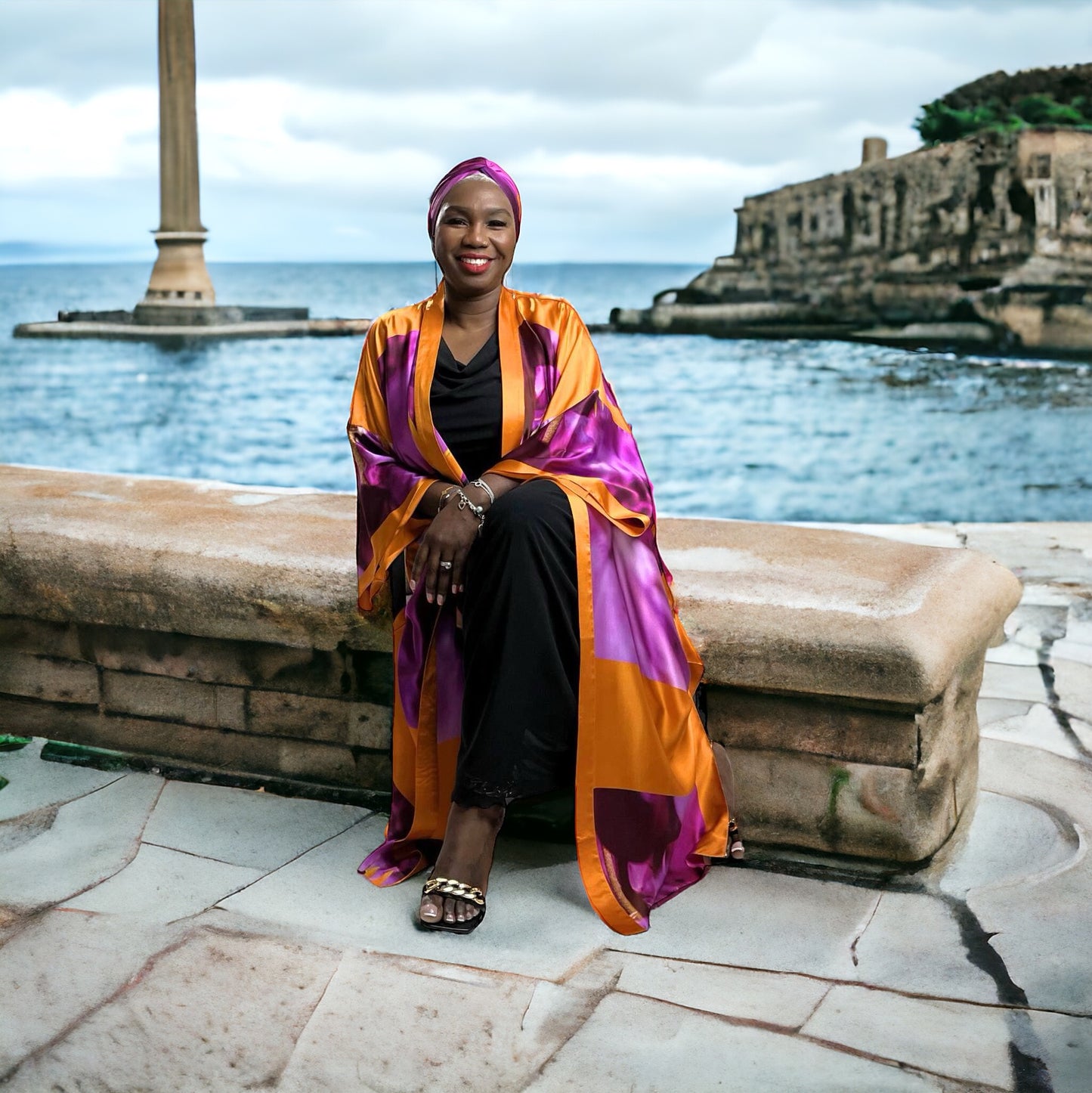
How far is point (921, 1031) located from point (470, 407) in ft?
3.93

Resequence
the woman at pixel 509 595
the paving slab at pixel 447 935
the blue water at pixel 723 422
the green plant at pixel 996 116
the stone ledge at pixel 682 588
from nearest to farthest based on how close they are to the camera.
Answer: the paving slab at pixel 447 935, the woman at pixel 509 595, the stone ledge at pixel 682 588, the blue water at pixel 723 422, the green plant at pixel 996 116

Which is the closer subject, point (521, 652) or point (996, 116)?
point (521, 652)

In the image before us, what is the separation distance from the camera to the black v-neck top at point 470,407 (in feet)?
7.18

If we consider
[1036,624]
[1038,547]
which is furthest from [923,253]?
[1036,624]

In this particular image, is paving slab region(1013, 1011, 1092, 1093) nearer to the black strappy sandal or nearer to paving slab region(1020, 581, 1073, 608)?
the black strappy sandal

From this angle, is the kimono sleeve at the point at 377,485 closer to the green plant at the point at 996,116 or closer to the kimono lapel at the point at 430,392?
the kimono lapel at the point at 430,392

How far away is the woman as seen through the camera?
1.99m

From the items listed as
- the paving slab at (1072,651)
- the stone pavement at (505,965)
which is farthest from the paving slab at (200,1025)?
the paving slab at (1072,651)

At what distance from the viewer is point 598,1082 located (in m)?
1.55

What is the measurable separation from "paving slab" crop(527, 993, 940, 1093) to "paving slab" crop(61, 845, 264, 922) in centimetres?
71

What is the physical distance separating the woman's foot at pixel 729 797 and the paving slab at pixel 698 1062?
52 centimetres

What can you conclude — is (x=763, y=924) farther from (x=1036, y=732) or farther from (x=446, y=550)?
(x=1036, y=732)

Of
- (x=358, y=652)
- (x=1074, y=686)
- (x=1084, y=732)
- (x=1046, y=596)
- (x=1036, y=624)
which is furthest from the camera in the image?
(x=1046, y=596)

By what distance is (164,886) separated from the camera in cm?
209
